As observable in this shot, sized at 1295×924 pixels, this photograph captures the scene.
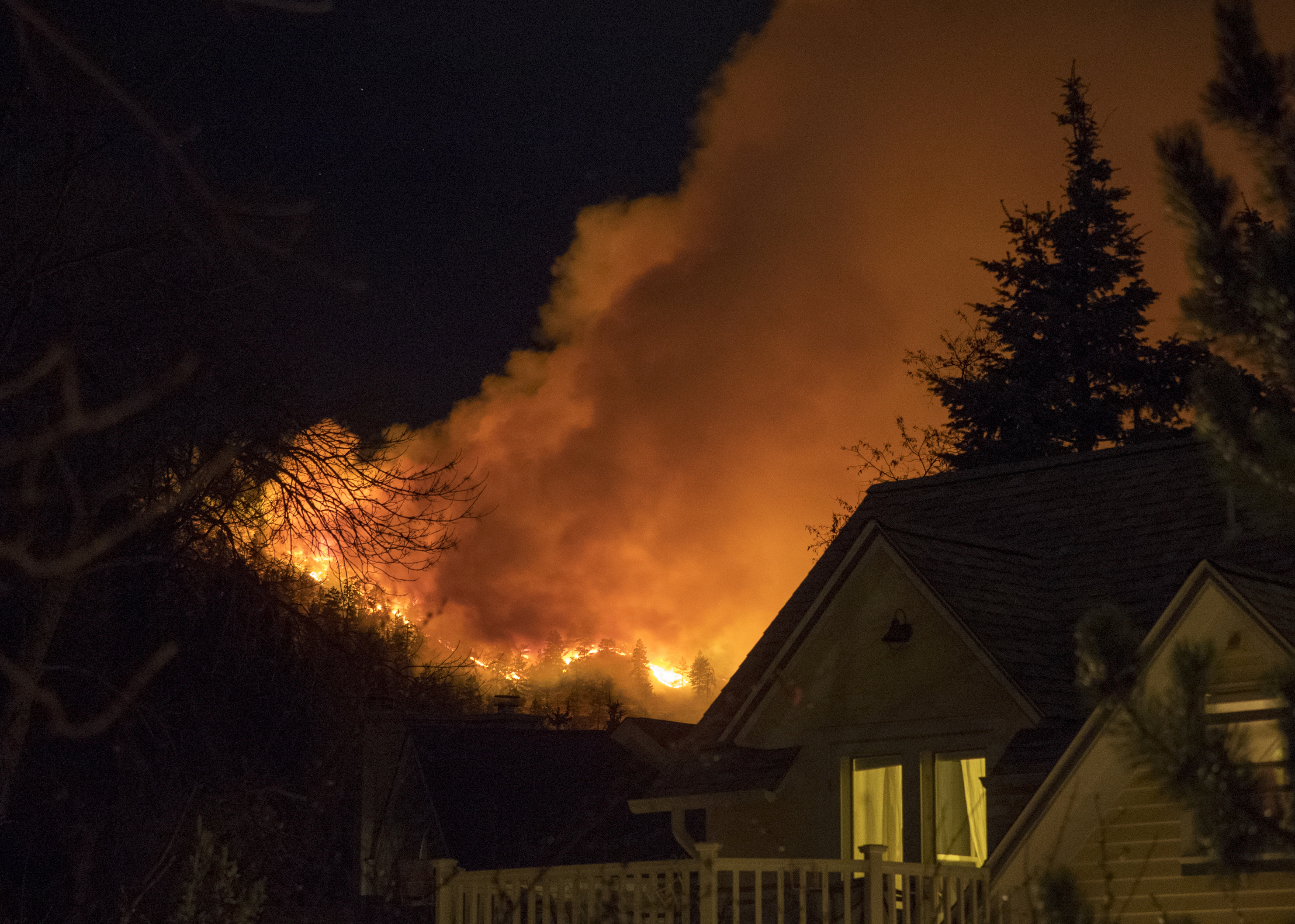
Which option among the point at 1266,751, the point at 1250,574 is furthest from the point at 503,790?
the point at 1266,751

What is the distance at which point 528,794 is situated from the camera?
37.6 meters

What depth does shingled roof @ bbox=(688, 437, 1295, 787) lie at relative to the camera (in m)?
13.6

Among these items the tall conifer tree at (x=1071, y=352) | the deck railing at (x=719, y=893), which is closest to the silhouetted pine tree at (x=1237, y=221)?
the deck railing at (x=719, y=893)

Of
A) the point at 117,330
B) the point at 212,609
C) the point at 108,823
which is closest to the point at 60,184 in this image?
the point at 117,330

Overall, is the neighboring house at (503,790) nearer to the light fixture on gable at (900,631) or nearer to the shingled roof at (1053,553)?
the shingled roof at (1053,553)

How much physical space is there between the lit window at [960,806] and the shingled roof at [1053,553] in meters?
1.13

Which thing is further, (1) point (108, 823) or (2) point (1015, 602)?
(1) point (108, 823)

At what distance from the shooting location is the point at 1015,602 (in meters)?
14.4

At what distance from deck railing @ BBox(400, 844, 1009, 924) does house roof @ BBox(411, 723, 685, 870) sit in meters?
20.2

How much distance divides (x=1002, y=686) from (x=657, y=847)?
19923 millimetres

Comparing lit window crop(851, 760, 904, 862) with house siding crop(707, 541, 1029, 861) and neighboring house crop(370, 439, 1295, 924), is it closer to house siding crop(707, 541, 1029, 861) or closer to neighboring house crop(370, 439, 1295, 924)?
neighboring house crop(370, 439, 1295, 924)

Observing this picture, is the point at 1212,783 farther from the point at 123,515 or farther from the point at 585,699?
the point at 585,699

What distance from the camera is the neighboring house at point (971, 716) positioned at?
10820 millimetres

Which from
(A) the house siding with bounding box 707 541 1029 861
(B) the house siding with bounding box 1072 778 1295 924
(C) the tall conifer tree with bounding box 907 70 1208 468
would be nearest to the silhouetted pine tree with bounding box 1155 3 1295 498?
(B) the house siding with bounding box 1072 778 1295 924
